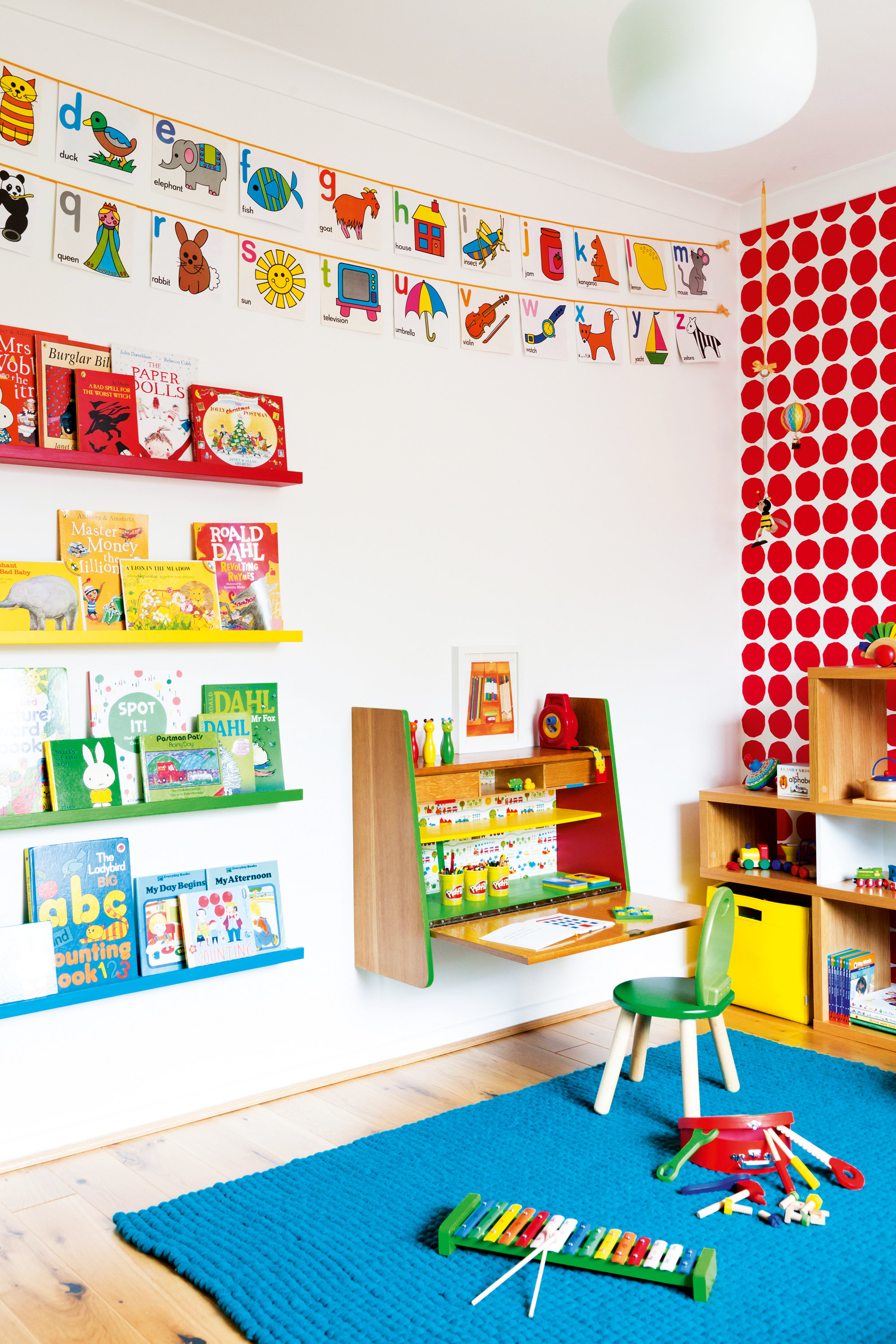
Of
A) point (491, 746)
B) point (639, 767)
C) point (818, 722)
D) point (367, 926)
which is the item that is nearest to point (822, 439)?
point (818, 722)

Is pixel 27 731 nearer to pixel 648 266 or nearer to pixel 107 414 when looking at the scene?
pixel 107 414

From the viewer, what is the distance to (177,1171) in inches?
98.9

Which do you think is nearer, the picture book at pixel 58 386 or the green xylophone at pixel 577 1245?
the green xylophone at pixel 577 1245

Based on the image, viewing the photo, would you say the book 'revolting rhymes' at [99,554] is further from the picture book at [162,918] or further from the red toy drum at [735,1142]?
the red toy drum at [735,1142]

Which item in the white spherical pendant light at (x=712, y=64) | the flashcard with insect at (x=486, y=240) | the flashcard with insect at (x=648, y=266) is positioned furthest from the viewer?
the flashcard with insect at (x=648, y=266)

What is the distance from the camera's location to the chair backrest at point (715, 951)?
2648mm

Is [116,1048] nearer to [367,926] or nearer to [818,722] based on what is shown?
[367,926]

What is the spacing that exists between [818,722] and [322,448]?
1.80 m

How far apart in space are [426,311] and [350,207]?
368 millimetres

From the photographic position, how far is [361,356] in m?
3.12

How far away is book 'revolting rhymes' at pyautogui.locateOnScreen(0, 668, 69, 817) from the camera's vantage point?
250cm

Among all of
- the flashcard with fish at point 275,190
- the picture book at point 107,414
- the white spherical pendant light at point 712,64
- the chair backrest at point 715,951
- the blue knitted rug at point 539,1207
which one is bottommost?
the blue knitted rug at point 539,1207

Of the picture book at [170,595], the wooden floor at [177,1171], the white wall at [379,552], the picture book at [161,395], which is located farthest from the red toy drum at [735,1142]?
the picture book at [161,395]

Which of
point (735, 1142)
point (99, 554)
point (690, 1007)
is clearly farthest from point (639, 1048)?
point (99, 554)
